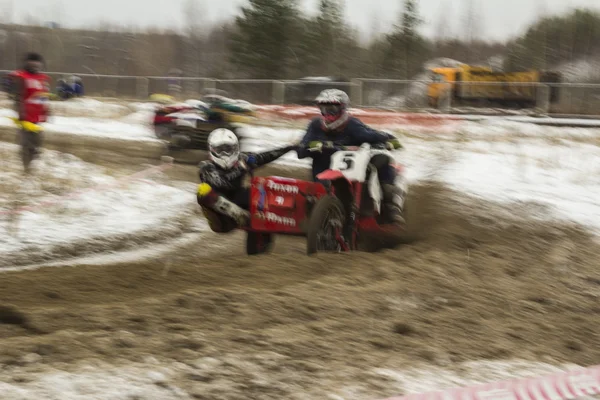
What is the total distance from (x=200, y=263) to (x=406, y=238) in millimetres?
2576

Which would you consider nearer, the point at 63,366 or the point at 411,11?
the point at 63,366

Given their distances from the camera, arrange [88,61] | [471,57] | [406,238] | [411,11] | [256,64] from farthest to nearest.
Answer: [88,61], [471,57], [411,11], [256,64], [406,238]

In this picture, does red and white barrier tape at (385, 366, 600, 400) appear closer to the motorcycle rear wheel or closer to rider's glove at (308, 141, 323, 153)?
the motorcycle rear wheel

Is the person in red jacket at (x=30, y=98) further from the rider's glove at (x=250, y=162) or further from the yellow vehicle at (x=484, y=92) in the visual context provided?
the yellow vehicle at (x=484, y=92)

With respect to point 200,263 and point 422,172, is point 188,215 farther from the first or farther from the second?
point 422,172

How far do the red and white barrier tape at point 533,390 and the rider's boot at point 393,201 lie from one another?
13.0 ft

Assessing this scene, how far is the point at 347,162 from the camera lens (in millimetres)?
8453

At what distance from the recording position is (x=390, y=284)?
6816mm

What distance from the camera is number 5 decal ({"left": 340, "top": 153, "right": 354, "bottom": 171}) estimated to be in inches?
331

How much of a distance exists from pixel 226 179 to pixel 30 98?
5861 millimetres

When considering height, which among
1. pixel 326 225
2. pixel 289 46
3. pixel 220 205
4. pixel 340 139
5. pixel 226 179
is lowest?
pixel 326 225

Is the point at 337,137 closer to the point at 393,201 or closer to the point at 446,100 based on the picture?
the point at 393,201

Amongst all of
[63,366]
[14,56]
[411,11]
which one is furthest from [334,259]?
[14,56]

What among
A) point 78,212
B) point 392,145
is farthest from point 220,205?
point 78,212
